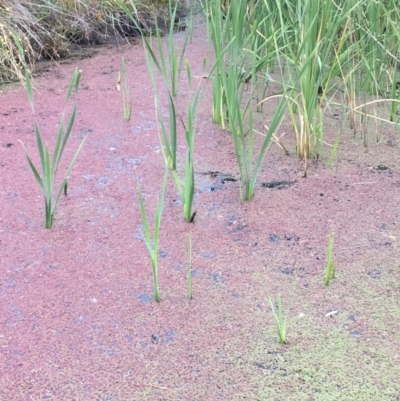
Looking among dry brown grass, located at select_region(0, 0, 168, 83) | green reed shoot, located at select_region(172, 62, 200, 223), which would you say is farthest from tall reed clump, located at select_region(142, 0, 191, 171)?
dry brown grass, located at select_region(0, 0, 168, 83)

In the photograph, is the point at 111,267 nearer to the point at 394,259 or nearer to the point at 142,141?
the point at 394,259

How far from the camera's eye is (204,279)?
1.16m

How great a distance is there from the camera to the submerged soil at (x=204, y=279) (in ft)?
3.01

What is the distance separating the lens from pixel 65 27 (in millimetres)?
2729

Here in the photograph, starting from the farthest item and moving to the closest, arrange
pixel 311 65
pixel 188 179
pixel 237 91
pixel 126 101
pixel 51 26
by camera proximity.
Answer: pixel 51 26 → pixel 126 101 → pixel 311 65 → pixel 237 91 → pixel 188 179

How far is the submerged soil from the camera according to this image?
917mm

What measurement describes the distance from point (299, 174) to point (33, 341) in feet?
2.90

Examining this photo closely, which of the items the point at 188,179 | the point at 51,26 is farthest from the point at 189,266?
the point at 51,26

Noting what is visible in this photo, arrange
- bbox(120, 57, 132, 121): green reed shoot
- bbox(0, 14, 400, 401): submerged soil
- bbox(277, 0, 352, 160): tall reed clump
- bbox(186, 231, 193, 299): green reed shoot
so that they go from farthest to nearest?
bbox(120, 57, 132, 121): green reed shoot → bbox(277, 0, 352, 160): tall reed clump → bbox(186, 231, 193, 299): green reed shoot → bbox(0, 14, 400, 401): submerged soil

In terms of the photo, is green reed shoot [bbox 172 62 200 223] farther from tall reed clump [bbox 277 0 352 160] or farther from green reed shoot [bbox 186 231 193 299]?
tall reed clump [bbox 277 0 352 160]

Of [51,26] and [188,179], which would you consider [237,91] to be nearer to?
[188,179]

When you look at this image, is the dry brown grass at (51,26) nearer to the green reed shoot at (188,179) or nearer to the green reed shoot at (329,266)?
the green reed shoot at (188,179)

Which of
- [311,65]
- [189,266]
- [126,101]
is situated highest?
[311,65]

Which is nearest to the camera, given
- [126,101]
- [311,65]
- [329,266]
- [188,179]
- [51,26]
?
[329,266]
